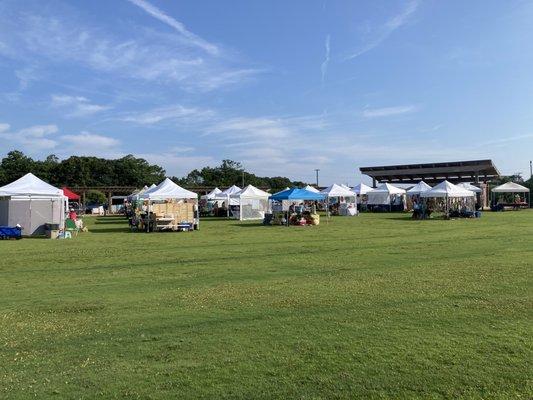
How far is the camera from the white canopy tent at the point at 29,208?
2042 centimetres

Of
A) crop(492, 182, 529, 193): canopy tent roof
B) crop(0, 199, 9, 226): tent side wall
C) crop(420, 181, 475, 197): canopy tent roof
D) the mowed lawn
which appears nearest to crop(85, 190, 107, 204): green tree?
crop(0, 199, 9, 226): tent side wall

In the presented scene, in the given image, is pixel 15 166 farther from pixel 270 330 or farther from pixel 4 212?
pixel 270 330

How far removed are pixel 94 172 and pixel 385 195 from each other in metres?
49.3

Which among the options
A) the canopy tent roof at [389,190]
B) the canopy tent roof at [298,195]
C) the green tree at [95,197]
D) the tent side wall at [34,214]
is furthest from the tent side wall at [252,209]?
the green tree at [95,197]

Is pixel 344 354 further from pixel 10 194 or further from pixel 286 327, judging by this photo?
pixel 10 194

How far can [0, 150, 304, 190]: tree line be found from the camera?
2680 inches

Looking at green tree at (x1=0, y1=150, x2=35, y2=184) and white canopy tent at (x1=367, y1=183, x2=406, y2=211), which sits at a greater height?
green tree at (x1=0, y1=150, x2=35, y2=184)

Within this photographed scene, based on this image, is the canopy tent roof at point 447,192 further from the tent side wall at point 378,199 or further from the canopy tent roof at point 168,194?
the canopy tent roof at point 168,194

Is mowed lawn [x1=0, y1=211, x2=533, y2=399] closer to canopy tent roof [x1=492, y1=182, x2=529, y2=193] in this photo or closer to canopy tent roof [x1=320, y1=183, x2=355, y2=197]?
canopy tent roof [x1=320, y1=183, x2=355, y2=197]

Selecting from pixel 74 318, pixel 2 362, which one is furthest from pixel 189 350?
pixel 74 318

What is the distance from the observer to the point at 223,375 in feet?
13.7

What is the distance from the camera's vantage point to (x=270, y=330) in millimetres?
5465

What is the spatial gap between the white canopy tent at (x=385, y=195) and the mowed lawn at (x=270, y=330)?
1303 inches

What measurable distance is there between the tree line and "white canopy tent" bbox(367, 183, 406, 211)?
2973 cm
